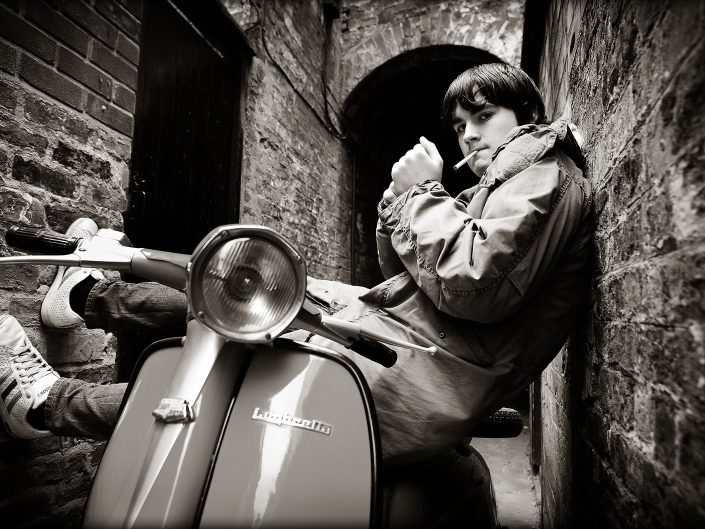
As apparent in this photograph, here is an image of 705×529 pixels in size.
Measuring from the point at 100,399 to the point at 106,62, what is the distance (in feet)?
4.50

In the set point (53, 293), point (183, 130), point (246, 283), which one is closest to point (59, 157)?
point (53, 293)

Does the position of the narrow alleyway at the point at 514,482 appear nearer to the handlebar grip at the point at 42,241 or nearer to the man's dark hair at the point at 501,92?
the man's dark hair at the point at 501,92

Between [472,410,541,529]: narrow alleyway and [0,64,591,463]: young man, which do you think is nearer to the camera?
[0,64,591,463]: young man

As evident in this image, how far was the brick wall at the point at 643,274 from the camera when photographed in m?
0.54

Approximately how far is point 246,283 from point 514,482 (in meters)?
2.70

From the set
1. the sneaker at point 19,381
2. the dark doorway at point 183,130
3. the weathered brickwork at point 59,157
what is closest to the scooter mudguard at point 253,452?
the sneaker at point 19,381

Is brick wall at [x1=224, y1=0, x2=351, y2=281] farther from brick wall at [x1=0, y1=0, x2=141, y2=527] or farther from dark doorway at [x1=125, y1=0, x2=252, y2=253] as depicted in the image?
brick wall at [x1=0, y1=0, x2=141, y2=527]

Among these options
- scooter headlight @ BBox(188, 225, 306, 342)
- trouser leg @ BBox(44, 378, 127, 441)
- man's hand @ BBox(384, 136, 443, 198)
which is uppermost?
man's hand @ BBox(384, 136, 443, 198)

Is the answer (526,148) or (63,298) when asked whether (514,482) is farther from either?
(63,298)

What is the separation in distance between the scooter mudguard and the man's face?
87 cm

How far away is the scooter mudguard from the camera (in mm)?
637

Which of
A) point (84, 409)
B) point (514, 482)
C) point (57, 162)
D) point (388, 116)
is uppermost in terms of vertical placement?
point (388, 116)

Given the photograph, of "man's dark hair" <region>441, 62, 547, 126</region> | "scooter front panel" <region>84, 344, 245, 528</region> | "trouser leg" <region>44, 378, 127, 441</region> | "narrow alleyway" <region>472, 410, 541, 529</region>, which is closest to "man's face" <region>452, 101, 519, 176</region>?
"man's dark hair" <region>441, 62, 547, 126</region>

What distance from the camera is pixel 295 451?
692mm
